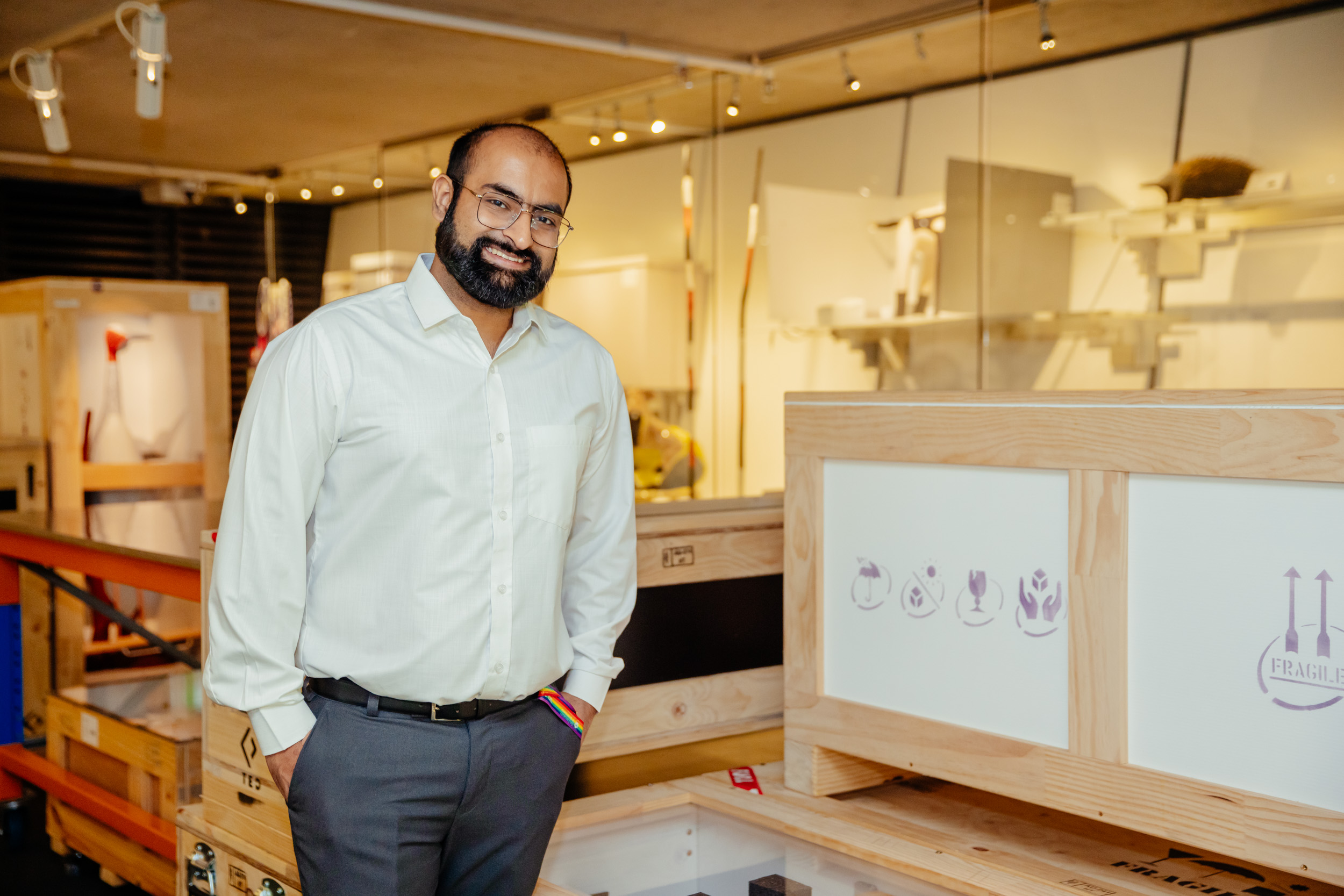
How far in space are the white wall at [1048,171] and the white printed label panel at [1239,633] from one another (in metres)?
2.41

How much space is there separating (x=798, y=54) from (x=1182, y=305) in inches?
69.1

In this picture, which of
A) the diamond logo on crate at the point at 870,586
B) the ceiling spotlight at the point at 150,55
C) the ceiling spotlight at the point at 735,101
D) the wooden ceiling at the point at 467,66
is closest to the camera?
the diamond logo on crate at the point at 870,586

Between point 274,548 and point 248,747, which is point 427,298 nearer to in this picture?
point 274,548

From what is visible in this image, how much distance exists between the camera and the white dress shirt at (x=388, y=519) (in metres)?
1.51

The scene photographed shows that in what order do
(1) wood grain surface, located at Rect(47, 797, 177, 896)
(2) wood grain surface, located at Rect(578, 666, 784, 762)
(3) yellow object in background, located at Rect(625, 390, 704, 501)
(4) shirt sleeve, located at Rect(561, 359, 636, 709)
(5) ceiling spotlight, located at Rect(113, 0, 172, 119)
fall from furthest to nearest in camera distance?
(3) yellow object in background, located at Rect(625, 390, 704, 501) → (5) ceiling spotlight, located at Rect(113, 0, 172, 119) → (1) wood grain surface, located at Rect(47, 797, 177, 896) → (2) wood grain surface, located at Rect(578, 666, 784, 762) → (4) shirt sleeve, located at Rect(561, 359, 636, 709)

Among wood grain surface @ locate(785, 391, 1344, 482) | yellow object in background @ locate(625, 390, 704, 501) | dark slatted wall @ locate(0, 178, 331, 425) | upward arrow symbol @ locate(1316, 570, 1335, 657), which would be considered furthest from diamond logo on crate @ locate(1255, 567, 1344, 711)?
dark slatted wall @ locate(0, 178, 331, 425)

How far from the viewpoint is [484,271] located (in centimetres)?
161

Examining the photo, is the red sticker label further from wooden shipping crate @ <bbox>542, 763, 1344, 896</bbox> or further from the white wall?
the white wall

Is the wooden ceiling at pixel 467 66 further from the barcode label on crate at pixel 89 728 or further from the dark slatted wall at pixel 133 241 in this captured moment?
the barcode label on crate at pixel 89 728

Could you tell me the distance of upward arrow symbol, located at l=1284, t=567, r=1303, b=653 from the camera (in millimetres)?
1545

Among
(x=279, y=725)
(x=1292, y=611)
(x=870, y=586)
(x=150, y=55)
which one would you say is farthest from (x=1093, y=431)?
(x=150, y=55)

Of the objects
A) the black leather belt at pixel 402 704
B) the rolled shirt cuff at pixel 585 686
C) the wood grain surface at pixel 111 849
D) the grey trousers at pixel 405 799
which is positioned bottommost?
the wood grain surface at pixel 111 849

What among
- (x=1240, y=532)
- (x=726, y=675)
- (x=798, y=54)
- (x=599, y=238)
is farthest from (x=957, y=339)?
(x=1240, y=532)

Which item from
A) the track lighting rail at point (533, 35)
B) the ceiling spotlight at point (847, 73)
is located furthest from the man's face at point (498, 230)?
the ceiling spotlight at point (847, 73)
